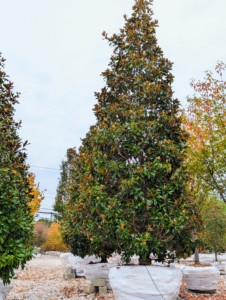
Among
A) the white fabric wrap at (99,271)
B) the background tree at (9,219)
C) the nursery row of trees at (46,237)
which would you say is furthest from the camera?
the nursery row of trees at (46,237)

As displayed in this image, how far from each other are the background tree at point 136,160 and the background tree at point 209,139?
10.4 feet

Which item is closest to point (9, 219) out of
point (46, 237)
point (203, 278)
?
point (203, 278)

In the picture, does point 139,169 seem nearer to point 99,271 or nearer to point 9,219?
point 9,219

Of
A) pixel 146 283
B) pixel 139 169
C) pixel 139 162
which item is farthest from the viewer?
pixel 139 162

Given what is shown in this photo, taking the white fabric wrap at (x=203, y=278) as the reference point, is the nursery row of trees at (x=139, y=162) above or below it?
above

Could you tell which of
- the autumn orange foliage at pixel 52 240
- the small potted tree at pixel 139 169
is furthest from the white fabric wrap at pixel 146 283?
the autumn orange foliage at pixel 52 240

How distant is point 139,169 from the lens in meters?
5.35

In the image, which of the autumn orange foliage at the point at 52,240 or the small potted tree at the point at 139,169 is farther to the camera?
the autumn orange foliage at the point at 52,240

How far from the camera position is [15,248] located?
Answer: 4.50 m

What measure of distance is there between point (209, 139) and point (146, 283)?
498cm

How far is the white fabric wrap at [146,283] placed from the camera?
5022 mm

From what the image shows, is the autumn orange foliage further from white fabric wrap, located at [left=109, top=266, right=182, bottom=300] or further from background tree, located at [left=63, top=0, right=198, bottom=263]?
white fabric wrap, located at [left=109, top=266, right=182, bottom=300]

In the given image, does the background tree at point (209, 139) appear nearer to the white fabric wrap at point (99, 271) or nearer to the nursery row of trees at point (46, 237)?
the white fabric wrap at point (99, 271)

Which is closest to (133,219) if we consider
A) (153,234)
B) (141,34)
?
(153,234)
